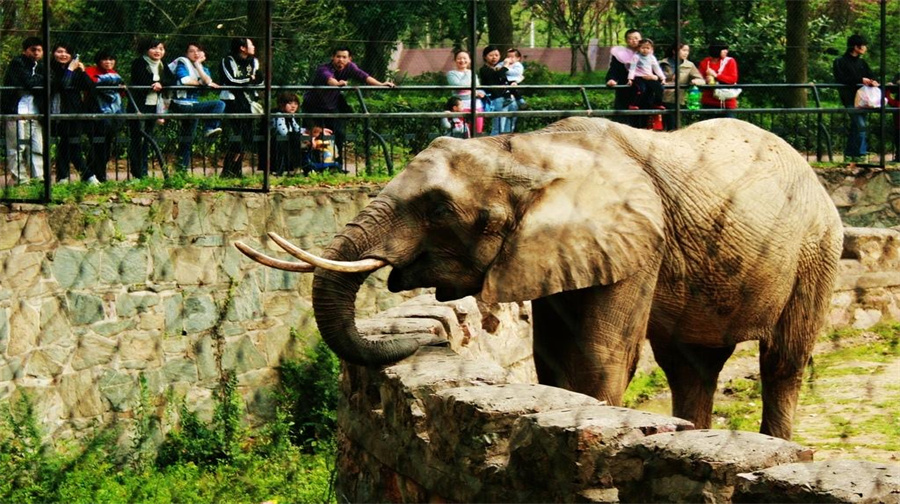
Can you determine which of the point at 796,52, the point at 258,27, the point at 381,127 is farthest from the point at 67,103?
the point at 796,52

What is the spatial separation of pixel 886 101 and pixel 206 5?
771 cm

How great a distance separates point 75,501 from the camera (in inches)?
443

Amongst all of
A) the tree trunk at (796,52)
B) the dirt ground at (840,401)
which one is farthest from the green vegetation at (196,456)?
the tree trunk at (796,52)

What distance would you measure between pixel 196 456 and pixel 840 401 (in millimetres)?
4884

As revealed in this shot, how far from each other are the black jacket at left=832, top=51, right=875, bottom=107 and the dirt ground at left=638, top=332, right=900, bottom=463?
13.3ft

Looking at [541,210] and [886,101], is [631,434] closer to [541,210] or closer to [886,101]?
[541,210]

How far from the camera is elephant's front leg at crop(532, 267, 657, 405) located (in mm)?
8547

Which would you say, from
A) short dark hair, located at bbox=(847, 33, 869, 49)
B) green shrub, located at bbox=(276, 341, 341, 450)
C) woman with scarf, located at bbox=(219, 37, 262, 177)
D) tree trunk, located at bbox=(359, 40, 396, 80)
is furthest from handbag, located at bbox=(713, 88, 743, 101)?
green shrub, located at bbox=(276, 341, 341, 450)

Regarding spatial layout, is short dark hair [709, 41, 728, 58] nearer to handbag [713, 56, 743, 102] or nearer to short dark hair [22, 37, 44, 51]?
handbag [713, 56, 743, 102]

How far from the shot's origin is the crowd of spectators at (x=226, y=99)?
13.2 m

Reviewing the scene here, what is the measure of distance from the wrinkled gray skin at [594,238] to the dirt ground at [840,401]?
202cm

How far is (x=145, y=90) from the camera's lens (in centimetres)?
1413

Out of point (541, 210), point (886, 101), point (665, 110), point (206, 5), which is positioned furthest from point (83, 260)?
point (886, 101)

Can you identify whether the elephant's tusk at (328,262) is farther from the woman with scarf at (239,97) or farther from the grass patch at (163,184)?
the woman with scarf at (239,97)
